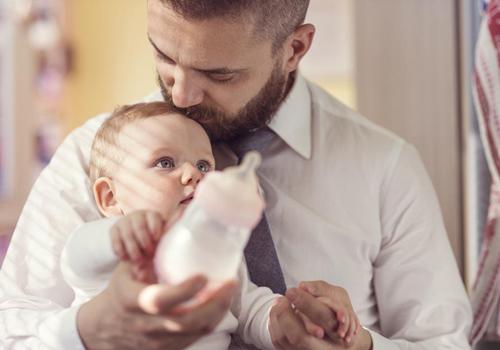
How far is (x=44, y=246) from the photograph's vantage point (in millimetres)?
1323

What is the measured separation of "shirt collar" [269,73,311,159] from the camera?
1491 mm

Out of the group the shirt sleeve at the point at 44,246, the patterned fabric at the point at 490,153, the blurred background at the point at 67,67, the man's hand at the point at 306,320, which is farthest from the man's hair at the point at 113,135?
the blurred background at the point at 67,67

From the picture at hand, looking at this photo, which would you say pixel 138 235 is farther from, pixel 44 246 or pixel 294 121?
pixel 294 121

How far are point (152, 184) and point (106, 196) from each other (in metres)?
0.11

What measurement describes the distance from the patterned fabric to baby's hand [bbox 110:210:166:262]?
94cm

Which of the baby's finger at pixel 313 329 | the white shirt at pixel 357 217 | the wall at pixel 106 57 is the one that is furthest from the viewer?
the wall at pixel 106 57

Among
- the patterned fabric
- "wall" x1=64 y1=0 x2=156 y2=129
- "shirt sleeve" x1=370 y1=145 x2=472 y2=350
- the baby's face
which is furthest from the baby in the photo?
"wall" x1=64 y1=0 x2=156 y2=129

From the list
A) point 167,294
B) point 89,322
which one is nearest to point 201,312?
point 167,294

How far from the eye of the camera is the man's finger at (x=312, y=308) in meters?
1.05

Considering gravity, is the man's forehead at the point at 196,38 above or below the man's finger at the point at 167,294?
above

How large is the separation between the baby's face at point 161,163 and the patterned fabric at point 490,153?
0.71 meters

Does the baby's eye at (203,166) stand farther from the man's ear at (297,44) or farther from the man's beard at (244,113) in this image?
the man's ear at (297,44)

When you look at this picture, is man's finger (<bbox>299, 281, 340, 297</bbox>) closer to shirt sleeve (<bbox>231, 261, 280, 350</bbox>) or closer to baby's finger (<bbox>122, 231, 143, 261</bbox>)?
shirt sleeve (<bbox>231, 261, 280, 350</bbox>)

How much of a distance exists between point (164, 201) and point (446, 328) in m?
0.61
